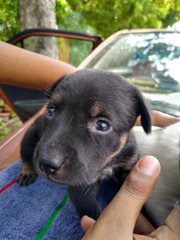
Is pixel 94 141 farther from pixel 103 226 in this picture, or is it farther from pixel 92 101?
pixel 103 226

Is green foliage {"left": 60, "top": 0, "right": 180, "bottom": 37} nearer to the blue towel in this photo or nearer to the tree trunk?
the tree trunk

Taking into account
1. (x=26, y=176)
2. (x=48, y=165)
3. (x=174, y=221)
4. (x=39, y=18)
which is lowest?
(x=26, y=176)

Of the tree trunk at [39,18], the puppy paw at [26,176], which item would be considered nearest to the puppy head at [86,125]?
the puppy paw at [26,176]

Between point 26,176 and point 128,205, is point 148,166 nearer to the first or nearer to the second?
point 128,205

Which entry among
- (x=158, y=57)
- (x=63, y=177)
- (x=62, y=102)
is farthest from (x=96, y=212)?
(x=158, y=57)

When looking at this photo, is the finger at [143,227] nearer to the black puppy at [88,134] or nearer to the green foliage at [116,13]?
the black puppy at [88,134]

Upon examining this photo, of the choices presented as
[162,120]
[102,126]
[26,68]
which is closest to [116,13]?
[26,68]
